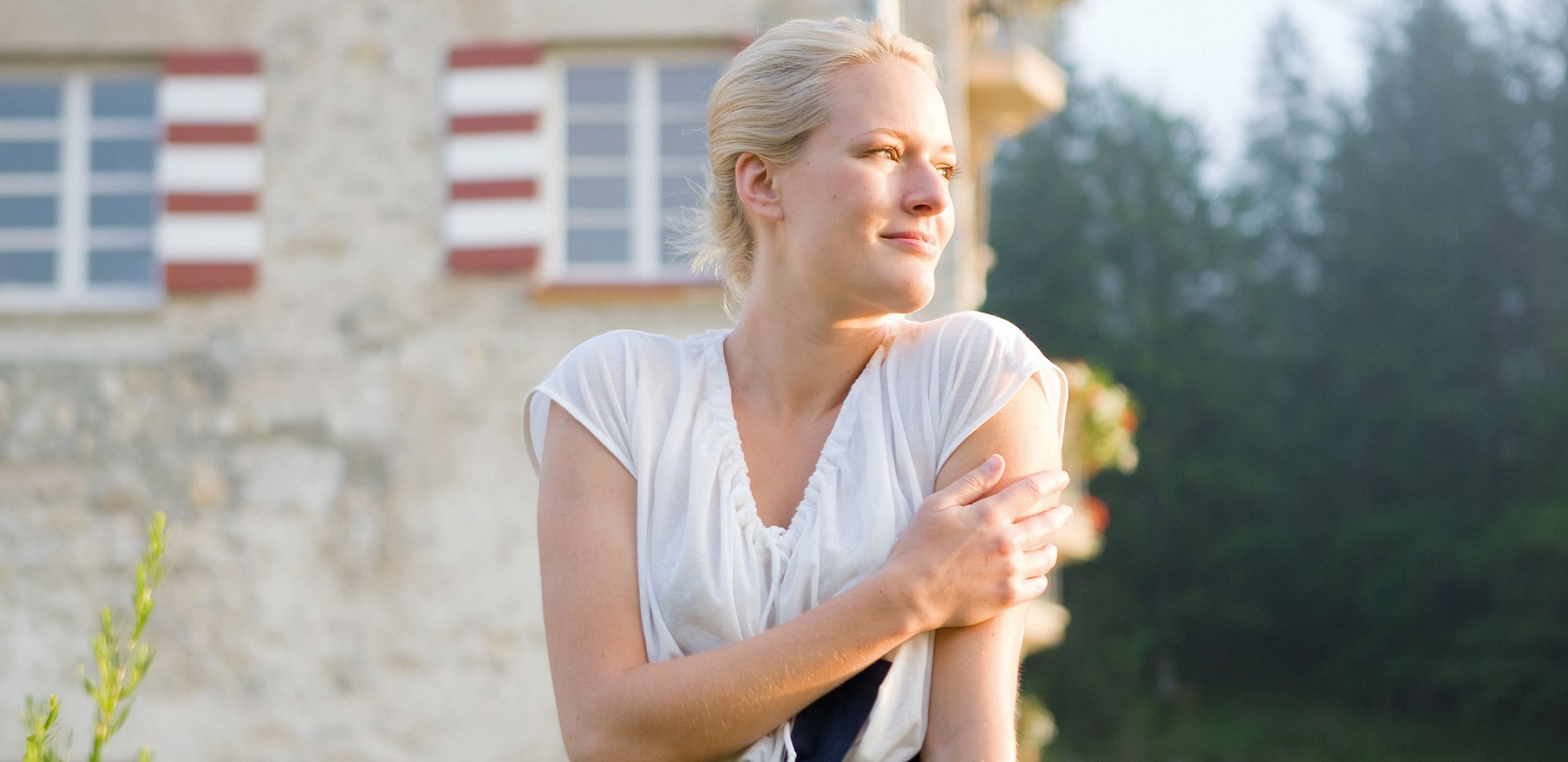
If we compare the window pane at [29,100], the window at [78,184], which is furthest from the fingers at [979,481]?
the window pane at [29,100]

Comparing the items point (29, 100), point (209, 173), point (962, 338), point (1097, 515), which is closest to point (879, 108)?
point (962, 338)

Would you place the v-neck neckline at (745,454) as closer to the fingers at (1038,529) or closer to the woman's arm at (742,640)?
the woman's arm at (742,640)

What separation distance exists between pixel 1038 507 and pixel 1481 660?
3389 centimetres

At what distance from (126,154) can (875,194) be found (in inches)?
279

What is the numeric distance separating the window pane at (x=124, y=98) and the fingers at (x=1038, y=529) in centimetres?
728

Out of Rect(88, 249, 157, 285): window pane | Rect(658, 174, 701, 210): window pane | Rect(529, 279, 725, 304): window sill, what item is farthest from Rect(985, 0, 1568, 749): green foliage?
Rect(88, 249, 157, 285): window pane

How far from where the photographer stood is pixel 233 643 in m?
7.89

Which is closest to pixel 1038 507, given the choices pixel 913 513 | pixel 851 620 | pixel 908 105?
pixel 913 513

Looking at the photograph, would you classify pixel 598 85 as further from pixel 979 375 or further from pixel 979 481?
pixel 979 481

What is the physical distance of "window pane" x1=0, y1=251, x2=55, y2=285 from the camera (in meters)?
8.27

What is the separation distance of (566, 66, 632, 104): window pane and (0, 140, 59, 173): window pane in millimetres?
2520

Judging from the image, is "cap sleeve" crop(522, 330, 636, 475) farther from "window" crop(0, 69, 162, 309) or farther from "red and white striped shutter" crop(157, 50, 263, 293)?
"window" crop(0, 69, 162, 309)

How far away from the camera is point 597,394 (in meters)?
2.23

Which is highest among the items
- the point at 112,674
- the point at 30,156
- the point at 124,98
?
the point at 124,98
